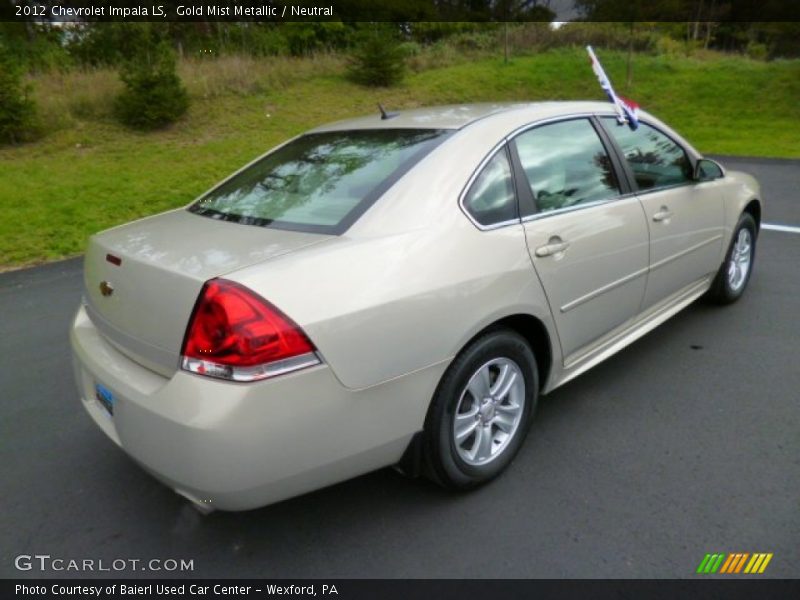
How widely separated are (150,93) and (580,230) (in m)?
12.4

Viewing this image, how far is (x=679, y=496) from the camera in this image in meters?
2.50

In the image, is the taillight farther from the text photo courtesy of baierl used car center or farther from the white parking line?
the white parking line

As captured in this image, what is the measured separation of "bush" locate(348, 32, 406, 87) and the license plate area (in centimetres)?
1698

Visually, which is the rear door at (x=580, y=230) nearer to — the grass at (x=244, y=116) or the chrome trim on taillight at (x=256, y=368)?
the chrome trim on taillight at (x=256, y=368)

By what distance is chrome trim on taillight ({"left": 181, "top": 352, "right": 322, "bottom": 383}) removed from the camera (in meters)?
1.90

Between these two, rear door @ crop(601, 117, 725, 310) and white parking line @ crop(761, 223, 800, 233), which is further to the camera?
white parking line @ crop(761, 223, 800, 233)

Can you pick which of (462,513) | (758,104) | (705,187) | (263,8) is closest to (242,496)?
(462,513)

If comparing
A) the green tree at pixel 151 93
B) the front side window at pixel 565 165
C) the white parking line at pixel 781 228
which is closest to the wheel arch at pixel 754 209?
the front side window at pixel 565 165

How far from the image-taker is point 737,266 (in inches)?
179

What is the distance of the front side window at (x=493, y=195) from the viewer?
2.52 m

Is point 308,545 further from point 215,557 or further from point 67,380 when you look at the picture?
point 67,380

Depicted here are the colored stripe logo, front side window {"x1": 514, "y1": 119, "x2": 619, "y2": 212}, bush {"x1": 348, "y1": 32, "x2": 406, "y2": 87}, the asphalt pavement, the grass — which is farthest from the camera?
bush {"x1": 348, "y1": 32, "x2": 406, "y2": 87}

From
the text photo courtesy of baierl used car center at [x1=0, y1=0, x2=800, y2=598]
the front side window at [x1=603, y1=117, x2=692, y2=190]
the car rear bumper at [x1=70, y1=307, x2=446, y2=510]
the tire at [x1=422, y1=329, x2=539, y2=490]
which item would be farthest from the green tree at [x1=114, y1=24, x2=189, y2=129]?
the tire at [x1=422, y1=329, x2=539, y2=490]

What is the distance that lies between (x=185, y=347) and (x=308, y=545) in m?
0.92
